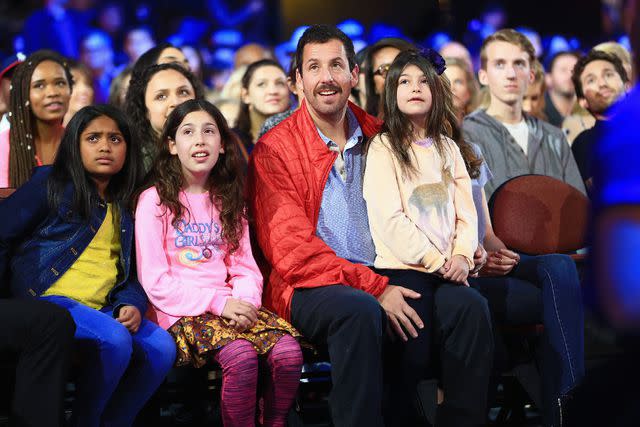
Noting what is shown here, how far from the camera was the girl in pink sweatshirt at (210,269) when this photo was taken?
3.15 m

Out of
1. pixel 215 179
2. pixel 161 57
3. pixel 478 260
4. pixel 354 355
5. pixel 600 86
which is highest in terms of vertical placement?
pixel 161 57

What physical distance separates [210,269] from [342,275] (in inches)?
20.2

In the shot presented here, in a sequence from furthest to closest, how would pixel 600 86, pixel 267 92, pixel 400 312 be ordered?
1. pixel 600 86
2. pixel 267 92
3. pixel 400 312

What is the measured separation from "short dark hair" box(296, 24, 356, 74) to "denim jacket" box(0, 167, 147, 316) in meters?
1.12

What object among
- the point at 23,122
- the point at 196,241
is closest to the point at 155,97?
the point at 23,122

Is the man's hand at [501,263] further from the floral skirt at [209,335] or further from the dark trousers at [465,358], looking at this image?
the floral skirt at [209,335]

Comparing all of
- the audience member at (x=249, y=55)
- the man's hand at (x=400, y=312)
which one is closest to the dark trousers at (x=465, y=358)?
the man's hand at (x=400, y=312)

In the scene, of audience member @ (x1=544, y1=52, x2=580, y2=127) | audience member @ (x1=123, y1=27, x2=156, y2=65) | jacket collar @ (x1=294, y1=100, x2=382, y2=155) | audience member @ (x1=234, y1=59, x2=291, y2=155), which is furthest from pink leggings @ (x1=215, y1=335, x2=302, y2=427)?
audience member @ (x1=123, y1=27, x2=156, y2=65)

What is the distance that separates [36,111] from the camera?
417 cm

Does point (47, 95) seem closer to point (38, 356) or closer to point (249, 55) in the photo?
point (38, 356)

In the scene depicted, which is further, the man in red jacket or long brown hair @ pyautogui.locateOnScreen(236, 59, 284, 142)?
long brown hair @ pyautogui.locateOnScreen(236, 59, 284, 142)

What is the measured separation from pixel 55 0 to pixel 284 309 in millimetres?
6858

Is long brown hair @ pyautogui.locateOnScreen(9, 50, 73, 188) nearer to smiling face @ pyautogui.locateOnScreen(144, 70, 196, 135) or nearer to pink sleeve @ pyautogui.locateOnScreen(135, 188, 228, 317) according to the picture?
smiling face @ pyautogui.locateOnScreen(144, 70, 196, 135)

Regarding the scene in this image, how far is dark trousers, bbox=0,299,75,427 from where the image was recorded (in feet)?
9.28
